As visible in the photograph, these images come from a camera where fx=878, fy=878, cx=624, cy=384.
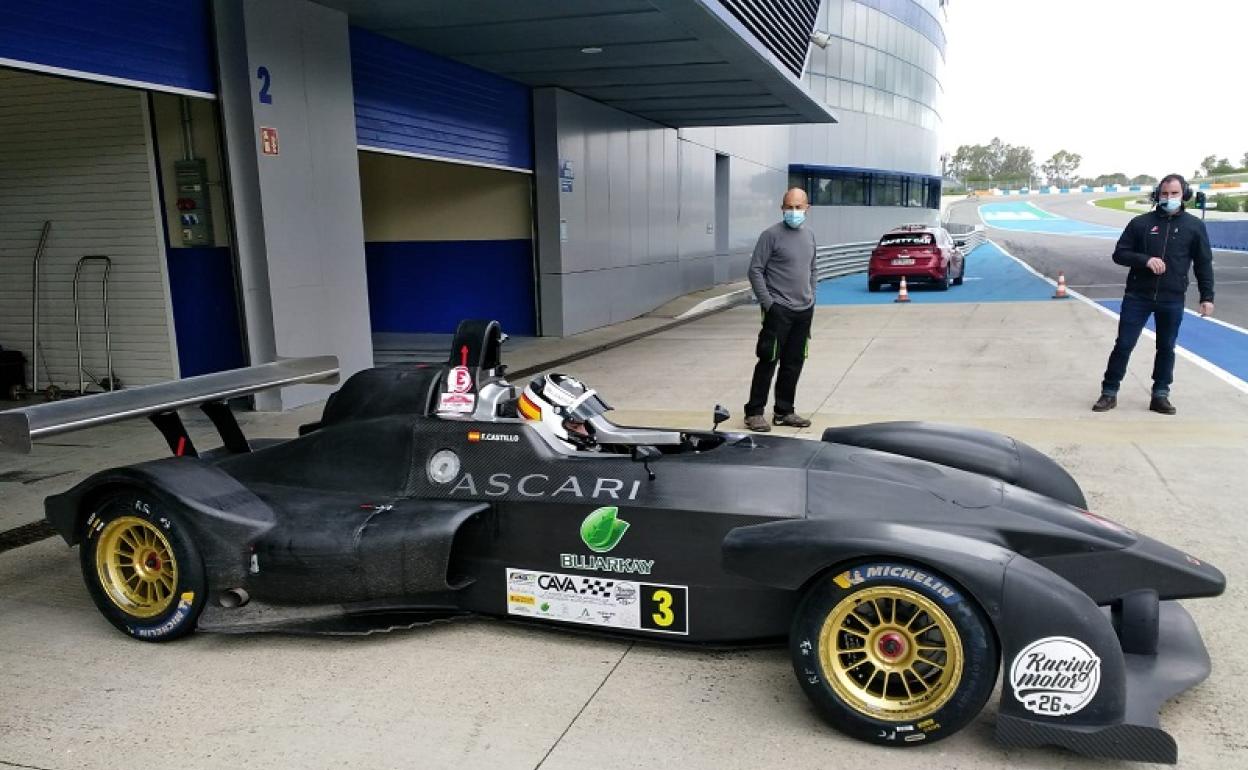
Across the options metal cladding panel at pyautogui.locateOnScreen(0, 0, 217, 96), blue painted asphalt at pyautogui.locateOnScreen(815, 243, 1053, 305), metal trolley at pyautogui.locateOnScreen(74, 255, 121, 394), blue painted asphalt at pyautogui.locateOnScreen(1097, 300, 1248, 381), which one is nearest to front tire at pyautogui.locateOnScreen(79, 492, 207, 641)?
metal cladding panel at pyautogui.locateOnScreen(0, 0, 217, 96)

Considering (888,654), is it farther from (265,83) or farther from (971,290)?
(971,290)

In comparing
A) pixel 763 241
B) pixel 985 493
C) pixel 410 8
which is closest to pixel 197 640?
pixel 985 493

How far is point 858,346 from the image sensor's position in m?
11.6

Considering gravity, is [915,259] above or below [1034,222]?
below

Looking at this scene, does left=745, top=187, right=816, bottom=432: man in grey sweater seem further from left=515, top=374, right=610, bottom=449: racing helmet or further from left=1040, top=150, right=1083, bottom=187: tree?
left=1040, top=150, right=1083, bottom=187: tree

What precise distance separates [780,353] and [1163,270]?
2.99 meters

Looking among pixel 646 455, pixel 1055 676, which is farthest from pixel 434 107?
pixel 1055 676

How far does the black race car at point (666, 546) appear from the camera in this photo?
8.46 feet

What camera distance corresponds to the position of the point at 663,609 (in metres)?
3.18

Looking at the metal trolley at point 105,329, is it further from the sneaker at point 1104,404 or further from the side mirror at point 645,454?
the sneaker at point 1104,404

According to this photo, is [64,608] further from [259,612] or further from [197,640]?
[259,612]

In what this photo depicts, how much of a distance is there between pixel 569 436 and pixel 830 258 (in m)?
23.8

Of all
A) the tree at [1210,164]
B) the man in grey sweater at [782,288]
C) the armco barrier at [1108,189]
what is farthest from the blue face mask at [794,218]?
the tree at [1210,164]

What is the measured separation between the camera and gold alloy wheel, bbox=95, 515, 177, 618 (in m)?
3.58
